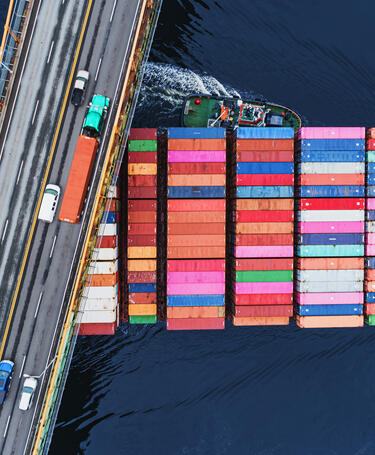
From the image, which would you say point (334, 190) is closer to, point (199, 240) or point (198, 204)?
point (198, 204)

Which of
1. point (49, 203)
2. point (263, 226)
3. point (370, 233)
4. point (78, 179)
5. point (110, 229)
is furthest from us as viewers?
point (370, 233)

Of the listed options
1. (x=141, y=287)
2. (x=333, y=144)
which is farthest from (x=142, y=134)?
(x=333, y=144)

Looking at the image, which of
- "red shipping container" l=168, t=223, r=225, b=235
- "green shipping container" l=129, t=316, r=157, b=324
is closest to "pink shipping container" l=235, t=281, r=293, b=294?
"red shipping container" l=168, t=223, r=225, b=235

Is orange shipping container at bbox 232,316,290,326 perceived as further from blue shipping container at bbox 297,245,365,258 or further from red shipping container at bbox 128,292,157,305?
red shipping container at bbox 128,292,157,305

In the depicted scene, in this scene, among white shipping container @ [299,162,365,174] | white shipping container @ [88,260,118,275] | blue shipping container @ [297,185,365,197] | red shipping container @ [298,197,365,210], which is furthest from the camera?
red shipping container @ [298,197,365,210]

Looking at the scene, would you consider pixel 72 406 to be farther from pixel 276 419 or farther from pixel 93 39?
pixel 93 39

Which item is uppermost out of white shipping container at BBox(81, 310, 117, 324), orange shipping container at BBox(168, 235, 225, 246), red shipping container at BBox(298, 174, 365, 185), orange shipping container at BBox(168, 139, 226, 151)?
orange shipping container at BBox(168, 139, 226, 151)

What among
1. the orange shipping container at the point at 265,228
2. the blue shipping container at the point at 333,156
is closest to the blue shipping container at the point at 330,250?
the orange shipping container at the point at 265,228
